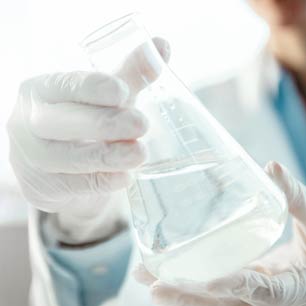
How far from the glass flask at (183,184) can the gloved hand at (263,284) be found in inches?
2.3

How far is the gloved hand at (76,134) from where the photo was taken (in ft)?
1.89

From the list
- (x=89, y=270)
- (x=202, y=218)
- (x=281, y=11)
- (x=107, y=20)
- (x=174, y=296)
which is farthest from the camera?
(x=281, y=11)

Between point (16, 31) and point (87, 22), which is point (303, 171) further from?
point (16, 31)

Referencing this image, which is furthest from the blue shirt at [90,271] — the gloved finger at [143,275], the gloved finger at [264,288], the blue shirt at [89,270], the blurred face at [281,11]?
the blurred face at [281,11]

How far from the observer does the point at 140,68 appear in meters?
0.59

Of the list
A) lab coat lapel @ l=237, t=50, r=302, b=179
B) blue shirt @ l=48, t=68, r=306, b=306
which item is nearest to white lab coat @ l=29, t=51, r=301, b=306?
lab coat lapel @ l=237, t=50, r=302, b=179

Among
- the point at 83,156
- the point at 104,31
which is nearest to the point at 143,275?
the point at 83,156

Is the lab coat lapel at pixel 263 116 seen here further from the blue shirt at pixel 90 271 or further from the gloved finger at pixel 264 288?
the gloved finger at pixel 264 288

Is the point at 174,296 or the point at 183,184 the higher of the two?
the point at 183,184

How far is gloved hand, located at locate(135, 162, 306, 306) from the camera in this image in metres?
0.61

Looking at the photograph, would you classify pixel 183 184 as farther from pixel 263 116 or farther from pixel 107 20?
pixel 263 116

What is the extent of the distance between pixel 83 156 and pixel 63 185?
0.10 meters

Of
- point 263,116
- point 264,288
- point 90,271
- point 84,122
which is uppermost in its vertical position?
point 84,122

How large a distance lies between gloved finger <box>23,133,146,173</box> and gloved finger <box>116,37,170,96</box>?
Result: 0.07m
